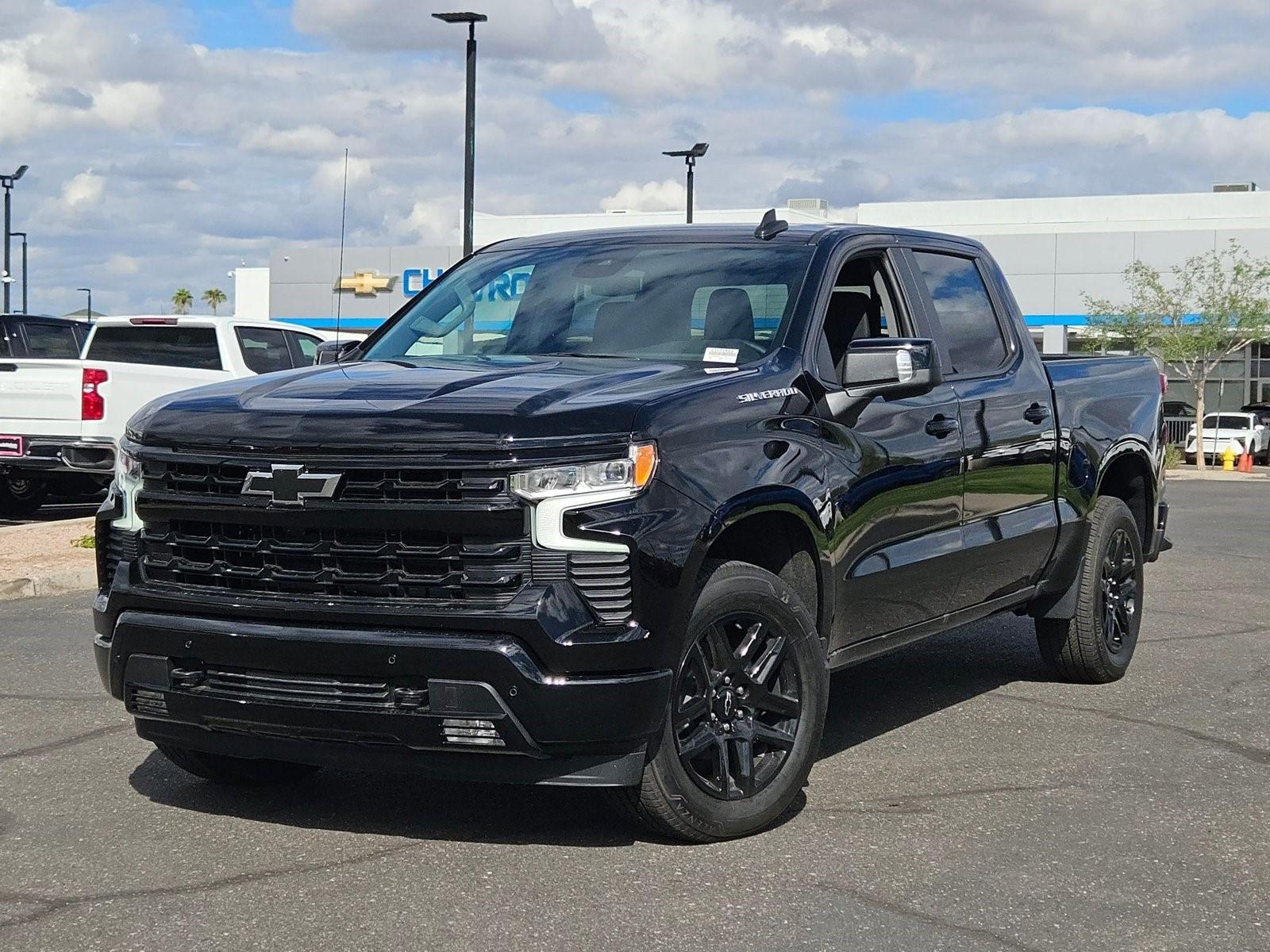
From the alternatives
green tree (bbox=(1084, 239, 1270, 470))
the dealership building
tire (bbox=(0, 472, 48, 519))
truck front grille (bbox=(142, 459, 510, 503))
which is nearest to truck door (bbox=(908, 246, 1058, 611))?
truck front grille (bbox=(142, 459, 510, 503))

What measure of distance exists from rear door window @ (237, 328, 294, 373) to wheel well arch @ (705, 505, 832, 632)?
1151cm

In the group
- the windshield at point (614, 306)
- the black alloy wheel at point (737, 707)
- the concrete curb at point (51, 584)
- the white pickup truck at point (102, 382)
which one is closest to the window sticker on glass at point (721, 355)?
the windshield at point (614, 306)

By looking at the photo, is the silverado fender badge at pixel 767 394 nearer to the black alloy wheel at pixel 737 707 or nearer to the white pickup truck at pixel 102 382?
the black alloy wheel at pixel 737 707

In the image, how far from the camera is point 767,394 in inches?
215

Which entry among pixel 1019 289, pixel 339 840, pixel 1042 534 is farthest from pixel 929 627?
pixel 1019 289

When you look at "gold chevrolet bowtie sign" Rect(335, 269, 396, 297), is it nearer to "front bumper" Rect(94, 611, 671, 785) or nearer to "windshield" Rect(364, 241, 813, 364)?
"windshield" Rect(364, 241, 813, 364)

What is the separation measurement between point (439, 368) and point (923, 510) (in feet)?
6.05

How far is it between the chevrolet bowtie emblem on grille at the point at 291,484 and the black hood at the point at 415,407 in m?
0.08

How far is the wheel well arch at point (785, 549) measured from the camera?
5.41 metres

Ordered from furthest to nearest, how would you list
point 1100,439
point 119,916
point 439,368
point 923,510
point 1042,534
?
point 1100,439 → point 1042,534 → point 923,510 → point 439,368 → point 119,916

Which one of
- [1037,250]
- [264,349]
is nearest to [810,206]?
[1037,250]

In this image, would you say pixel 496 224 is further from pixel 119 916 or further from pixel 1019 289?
pixel 119 916

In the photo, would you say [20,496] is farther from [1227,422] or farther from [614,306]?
[1227,422]

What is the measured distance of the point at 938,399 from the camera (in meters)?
6.51
